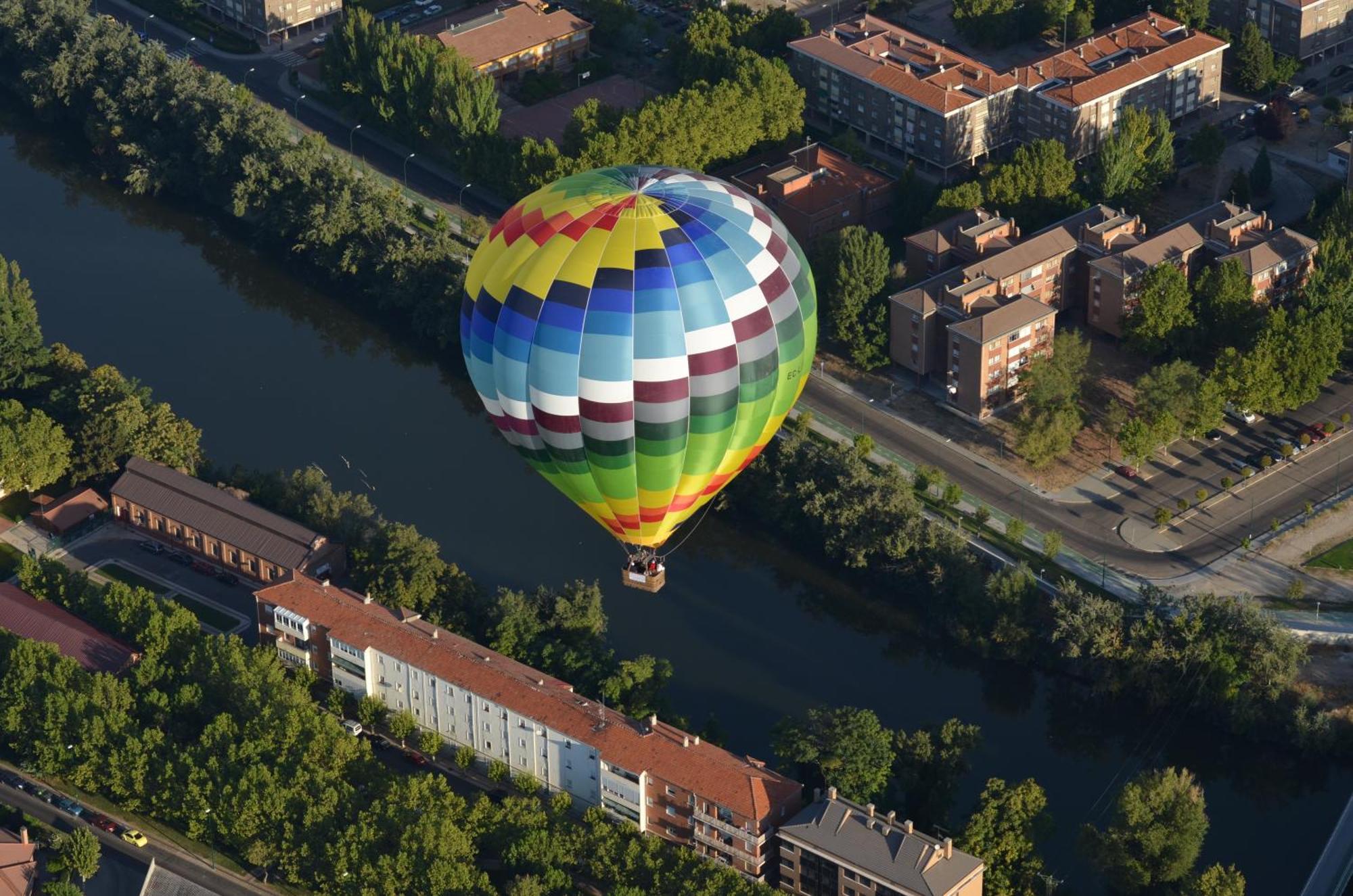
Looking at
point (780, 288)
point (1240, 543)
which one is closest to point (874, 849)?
point (780, 288)

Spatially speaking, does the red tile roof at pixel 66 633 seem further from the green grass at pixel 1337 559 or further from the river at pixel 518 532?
the green grass at pixel 1337 559

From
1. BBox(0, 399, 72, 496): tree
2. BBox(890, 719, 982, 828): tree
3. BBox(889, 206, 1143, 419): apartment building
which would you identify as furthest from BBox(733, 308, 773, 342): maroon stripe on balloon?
BBox(0, 399, 72, 496): tree

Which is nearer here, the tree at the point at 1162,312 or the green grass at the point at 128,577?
the green grass at the point at 128,577

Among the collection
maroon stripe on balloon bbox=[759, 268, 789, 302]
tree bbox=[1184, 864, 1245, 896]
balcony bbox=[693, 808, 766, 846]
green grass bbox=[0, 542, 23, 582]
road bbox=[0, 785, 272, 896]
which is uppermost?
maroon stripe on balloon bbox=[759, 268, 789, 302]

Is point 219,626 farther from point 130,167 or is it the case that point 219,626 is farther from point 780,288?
point 130,167

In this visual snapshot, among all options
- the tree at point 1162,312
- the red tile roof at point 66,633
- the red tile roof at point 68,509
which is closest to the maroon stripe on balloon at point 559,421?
the red tile roof at point 66,633

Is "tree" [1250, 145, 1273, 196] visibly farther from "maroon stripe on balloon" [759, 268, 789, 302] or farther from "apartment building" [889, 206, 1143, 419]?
"maroon stripe on balloon" [759, 268, 789, 302]
